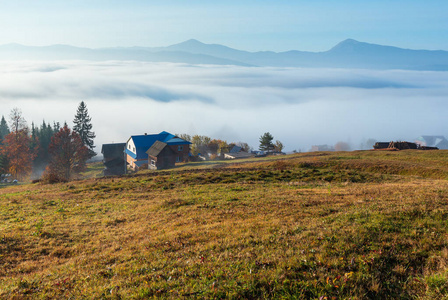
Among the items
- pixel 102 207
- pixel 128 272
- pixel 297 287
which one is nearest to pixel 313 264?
pixel 297 287

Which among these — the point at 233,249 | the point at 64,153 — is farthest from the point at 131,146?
the point at 233,249

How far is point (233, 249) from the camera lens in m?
11.4

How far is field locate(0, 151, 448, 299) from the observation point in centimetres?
853

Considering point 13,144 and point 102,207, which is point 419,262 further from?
point 13,144

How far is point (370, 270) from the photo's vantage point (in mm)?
9023

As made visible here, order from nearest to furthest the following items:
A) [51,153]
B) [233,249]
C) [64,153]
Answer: [233,249], [64,153], [51,153]

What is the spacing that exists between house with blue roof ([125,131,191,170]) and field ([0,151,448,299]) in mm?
65527

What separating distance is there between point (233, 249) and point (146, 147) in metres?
83.7

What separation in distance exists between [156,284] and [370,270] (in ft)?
20.4

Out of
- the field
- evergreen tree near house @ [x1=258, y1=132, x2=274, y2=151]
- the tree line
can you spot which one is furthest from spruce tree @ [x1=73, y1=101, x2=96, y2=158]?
the field

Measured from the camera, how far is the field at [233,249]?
336 inches

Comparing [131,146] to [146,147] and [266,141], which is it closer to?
[146,147]

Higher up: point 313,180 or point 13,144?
point 13,144

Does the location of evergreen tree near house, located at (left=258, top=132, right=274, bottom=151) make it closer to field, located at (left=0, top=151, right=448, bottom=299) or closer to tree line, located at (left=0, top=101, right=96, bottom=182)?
tree line, located at (left=0, top=101, right=96, bottom=182)
